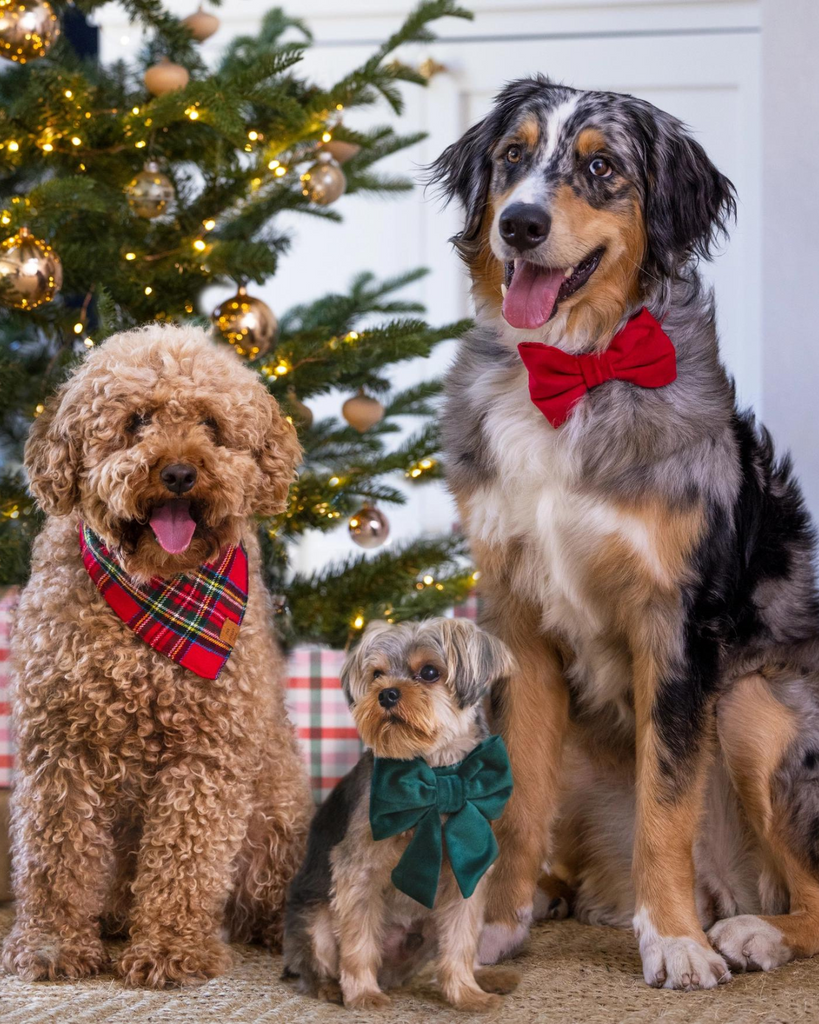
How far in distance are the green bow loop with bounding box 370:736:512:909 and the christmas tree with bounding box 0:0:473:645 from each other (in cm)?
79

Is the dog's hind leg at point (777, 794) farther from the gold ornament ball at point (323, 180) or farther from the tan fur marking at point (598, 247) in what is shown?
the gold ornament ball at point (323, 180)

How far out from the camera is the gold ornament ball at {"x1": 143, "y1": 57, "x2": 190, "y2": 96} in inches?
91.7

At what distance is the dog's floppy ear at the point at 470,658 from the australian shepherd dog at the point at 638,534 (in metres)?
0.22

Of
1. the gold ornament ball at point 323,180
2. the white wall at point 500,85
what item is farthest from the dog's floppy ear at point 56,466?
the white wall at point 500,85

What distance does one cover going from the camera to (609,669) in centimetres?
186

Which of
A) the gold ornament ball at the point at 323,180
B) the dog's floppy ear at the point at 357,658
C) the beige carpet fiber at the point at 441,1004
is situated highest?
the gold ornament ball at the point at 323,180

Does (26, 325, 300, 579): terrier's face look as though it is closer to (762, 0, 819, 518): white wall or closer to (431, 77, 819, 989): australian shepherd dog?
(431, 77, 819, 989): australian shepherd dog

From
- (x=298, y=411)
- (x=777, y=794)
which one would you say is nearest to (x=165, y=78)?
(x=298, y=411)

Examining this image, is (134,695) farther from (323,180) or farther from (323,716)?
(323,180)

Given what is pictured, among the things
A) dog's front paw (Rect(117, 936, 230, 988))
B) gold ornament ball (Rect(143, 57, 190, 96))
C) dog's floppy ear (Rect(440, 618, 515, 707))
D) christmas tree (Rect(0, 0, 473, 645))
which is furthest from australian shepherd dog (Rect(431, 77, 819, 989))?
gold ornament ball (Rect(143, 57, 190, 96))

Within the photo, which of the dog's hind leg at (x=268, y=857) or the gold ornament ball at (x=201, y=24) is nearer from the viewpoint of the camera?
the dog's hind leg at (x=268, y=857)

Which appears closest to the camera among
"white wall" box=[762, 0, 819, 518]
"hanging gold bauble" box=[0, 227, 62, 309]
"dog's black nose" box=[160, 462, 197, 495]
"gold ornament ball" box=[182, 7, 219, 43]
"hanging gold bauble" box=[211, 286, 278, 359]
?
"dog's black nose" box=[160, 462, 197, 495]

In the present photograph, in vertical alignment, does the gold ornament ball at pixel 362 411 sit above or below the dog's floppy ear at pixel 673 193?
below

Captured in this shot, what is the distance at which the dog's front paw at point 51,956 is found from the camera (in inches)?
65.1
